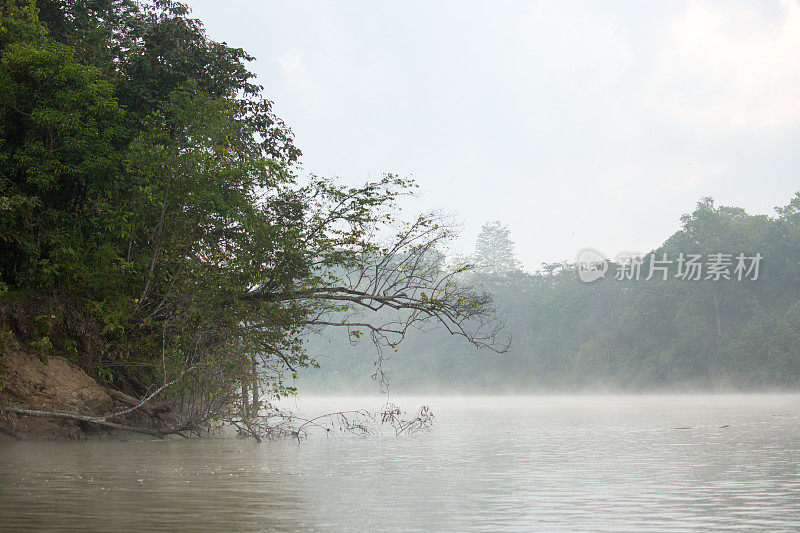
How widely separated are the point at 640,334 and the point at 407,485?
5122cm

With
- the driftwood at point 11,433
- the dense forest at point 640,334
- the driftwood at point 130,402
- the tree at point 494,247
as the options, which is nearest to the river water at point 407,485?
the driftwood at point 11,433

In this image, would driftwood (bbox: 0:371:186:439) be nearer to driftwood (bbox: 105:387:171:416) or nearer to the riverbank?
driftwood (bbox: 105:387:171:416)

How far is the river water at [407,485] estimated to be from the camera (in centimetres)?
588

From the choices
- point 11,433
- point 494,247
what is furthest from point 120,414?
point 494,247

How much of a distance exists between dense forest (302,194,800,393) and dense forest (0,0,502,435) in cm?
2284

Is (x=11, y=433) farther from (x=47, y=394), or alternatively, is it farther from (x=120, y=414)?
(x=120, y=414)

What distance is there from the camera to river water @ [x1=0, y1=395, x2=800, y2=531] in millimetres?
5875

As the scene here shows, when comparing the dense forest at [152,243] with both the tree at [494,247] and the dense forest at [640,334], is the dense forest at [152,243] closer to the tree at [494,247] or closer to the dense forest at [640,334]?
the dense forest at [640,334]

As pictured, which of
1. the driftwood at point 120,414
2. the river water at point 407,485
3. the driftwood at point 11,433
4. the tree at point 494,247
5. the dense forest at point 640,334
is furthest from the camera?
the tree at point 494,247

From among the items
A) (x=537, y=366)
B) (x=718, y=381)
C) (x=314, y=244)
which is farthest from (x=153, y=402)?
(x=537, y=366)

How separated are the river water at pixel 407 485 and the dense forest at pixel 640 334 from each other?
26.1 m

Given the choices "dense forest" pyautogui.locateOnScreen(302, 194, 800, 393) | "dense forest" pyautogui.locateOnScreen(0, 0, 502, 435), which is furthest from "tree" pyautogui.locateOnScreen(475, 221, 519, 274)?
"dense forest" pyautogui.locateOnScreen(0, 0, 502, 435)

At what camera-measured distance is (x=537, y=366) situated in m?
64.5

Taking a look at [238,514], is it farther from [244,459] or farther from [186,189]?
[186,189]
